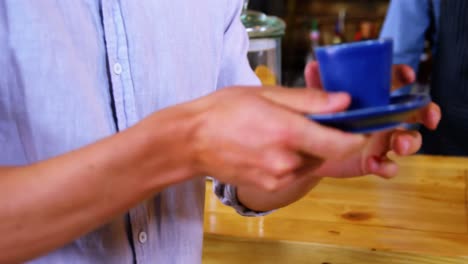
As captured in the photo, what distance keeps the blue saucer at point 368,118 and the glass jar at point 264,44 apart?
794 millimetres

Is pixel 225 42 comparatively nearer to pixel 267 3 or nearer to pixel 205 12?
pixel 205 12

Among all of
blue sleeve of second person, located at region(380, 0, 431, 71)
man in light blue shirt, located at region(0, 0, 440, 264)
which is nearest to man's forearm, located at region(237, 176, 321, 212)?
man in light blue shirt, located at region(0, 0, 440, 264)

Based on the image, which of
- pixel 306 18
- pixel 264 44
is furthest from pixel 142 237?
pixel 306 18

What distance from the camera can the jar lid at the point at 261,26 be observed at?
126cm

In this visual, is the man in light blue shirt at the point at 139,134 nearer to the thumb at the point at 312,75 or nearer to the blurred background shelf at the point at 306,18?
the thumb at the point at 312,75

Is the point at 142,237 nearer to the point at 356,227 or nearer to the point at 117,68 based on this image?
the point at 117,68

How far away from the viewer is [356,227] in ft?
3.20

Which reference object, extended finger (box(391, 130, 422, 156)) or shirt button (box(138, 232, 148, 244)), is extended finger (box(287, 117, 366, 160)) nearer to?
extended finger (box(391, 130, 422, 156))

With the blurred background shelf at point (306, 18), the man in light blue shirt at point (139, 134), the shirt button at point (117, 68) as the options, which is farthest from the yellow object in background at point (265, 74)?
the blurred background shelf at point (306, 18)

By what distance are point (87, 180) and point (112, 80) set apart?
0.19 meters

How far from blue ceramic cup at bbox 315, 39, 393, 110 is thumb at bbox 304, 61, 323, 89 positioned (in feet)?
0.43

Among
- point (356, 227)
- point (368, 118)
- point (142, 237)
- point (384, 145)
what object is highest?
point (368, 118)

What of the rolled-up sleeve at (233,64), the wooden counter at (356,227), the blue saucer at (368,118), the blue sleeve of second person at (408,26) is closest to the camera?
the blue saucer at (368,118)

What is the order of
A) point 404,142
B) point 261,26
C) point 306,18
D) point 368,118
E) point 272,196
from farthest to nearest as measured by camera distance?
point 306,18 < point 261,26 < point 272,196 < point 404,142 < point 368,118
